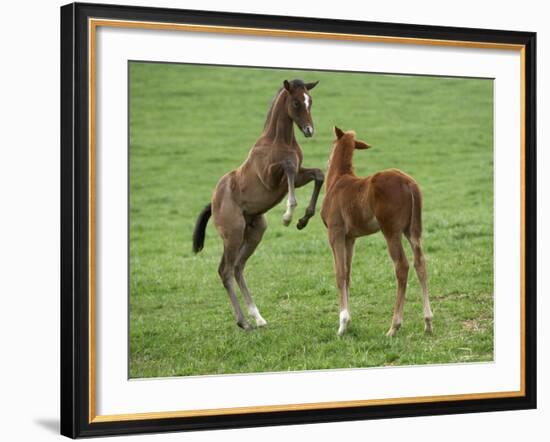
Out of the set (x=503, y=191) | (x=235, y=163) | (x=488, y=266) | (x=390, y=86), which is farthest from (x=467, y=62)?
(x=235, y=163)

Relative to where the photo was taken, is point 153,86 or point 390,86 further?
point 390,86

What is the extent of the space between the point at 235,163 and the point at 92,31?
17.9 feet

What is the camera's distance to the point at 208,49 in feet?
24.0

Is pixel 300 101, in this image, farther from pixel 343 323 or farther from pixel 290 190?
pixel 343 323

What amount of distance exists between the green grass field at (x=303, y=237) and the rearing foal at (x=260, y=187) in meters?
0.22

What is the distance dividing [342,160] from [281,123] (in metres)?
0.69

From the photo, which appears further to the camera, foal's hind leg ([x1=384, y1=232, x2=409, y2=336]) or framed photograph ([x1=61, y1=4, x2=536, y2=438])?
foal's hind leg ([x1=384, y1=232, x2=409, y2=336])

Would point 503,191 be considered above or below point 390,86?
below

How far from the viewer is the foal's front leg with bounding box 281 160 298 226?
307 inches

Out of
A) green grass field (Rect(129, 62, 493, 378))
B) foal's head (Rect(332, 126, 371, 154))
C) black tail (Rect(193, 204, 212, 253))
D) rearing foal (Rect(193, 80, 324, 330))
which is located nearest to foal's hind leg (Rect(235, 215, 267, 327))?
rearing foal (Rect(193, 80, 324, 330))

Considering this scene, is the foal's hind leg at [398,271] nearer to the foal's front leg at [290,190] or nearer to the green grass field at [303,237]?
the green grass field at [303,237]

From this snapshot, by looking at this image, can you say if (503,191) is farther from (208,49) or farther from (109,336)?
(109,336)

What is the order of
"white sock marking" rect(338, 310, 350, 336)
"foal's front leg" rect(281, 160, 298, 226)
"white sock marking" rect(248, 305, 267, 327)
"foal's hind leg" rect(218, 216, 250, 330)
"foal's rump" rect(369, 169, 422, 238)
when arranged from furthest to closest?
"foal's hind leg" rect(218, 216, 250, 330), "white sock marking" rect(248, 305, 267, 327), "white sock marking" rect(338, 310, 350, 336), "foal's rump" rect(369, 169, 422, 238), "foal's front leg" rect(281, 160, 298, 226)

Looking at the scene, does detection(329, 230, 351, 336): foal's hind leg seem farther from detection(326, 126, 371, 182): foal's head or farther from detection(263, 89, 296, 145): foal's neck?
detection(263, 89, 296, 145): foal's neck
